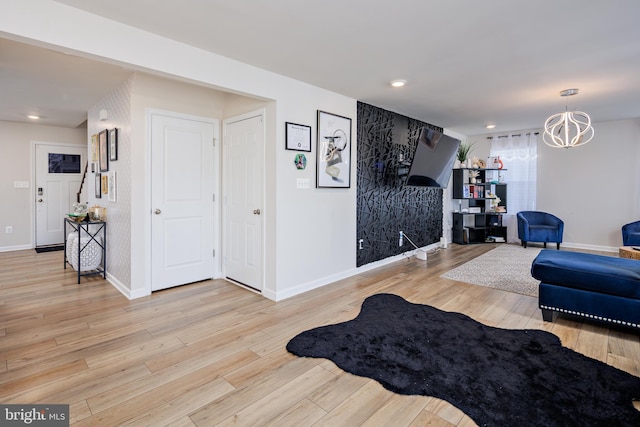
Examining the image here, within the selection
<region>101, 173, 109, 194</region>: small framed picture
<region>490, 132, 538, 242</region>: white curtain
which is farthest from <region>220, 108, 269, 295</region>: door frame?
<region>490, 132, 538, 242</region>: white curtain

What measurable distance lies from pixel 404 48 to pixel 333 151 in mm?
1496

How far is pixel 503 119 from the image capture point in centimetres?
548

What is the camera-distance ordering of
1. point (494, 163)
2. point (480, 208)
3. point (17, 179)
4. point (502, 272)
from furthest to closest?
point (480, 208), point (494, 163), point (17, 179), point (502, 272)

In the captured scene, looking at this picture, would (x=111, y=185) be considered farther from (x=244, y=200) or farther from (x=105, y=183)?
(x=244, y=200)

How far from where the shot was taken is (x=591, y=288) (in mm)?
2598

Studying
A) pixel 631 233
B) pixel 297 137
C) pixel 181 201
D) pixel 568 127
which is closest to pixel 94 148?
pixel 181 201

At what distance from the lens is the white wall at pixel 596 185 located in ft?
18.3

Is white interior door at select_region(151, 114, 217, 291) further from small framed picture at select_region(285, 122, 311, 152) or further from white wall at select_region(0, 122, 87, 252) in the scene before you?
white wall at select_region(0, 122, 87, 252)

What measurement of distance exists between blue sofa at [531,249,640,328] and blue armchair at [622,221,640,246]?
2839mm

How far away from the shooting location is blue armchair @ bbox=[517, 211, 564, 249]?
5.91 meters

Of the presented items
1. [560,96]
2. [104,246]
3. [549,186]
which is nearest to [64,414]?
[104,246]

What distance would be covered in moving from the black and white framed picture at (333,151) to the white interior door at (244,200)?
2.30ft

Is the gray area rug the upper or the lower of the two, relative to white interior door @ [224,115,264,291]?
lower

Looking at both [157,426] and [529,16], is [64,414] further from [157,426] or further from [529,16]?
[529,16]
